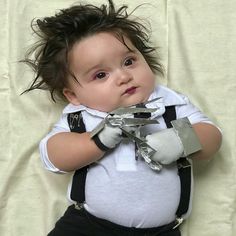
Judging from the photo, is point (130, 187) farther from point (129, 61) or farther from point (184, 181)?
point (129, 61)

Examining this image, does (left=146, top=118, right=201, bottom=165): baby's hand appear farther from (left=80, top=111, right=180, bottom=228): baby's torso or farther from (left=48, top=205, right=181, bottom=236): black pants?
(left=48, top=205, right=181, bottom=236): black pants

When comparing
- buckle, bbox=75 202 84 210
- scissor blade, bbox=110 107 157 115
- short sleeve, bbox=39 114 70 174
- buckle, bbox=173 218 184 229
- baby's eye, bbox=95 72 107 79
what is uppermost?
baby's eye, bbox=95 72 107 79

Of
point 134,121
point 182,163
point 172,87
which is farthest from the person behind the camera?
point 172,87

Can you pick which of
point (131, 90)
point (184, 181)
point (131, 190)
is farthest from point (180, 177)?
point (131, 90)

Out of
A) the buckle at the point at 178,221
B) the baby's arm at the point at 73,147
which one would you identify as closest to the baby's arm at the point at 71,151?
the baby's arm at the point at 73,147

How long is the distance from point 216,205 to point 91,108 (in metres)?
0.39

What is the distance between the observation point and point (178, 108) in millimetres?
1153

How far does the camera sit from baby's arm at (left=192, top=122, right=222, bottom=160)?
3.62 feet

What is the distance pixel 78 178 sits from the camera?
113 cm

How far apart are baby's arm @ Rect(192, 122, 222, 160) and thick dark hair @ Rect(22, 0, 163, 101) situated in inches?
8.7

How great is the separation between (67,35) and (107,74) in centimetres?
13

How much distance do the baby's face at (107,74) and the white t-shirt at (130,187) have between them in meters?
0.04

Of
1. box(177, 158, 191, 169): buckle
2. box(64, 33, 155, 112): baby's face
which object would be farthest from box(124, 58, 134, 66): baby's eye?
Answer: box(177, 158, 191, 169): buckle

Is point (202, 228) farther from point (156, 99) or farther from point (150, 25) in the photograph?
point (150, 25)
